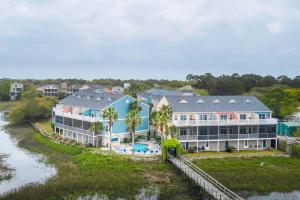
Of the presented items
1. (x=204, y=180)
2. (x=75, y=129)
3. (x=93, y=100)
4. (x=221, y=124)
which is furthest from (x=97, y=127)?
(x=204, y=180)

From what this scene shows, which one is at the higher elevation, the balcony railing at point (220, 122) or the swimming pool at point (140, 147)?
the balcony railing at point (220, 122)

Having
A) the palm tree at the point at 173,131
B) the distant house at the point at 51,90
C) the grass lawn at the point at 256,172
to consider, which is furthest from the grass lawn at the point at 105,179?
the distant house at the point at 51,90

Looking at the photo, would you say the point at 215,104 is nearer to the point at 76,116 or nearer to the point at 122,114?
the point at 122,114

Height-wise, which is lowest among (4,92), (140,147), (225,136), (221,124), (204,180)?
(204,180)

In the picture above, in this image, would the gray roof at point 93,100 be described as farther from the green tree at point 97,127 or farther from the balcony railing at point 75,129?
the green tree at point 97,127

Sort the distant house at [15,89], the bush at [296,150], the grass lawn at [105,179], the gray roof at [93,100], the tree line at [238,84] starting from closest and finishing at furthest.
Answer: the grass lawn at [105,179]
the bush at [296,150]
the gray roof at [93,100]
the tree line at [238,84]
the distant house at [15,89]

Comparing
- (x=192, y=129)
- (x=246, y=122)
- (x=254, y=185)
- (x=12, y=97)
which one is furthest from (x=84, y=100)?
(x=12, y=97)
